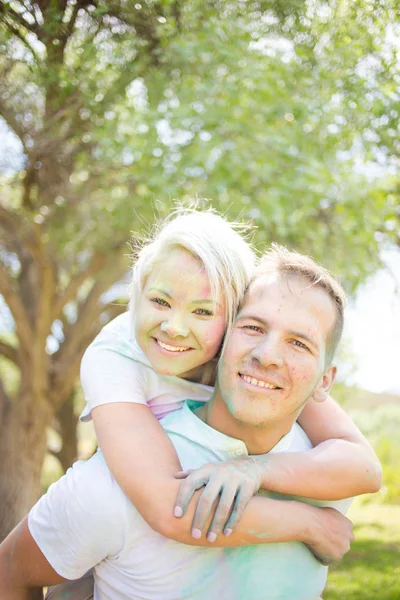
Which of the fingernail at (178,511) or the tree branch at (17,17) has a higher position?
the tree branch at (17,17)

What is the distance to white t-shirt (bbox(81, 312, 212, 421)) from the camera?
212 cm

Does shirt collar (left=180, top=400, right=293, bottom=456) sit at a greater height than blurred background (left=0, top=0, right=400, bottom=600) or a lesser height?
lesser

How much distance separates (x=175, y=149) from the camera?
245 inches

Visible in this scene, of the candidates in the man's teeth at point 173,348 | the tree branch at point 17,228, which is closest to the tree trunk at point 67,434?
the tree branch at point 17,228

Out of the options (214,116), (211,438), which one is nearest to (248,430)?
(211,438)

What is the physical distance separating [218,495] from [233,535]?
5.0 inches

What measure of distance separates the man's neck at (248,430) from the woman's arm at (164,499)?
0.21 meters

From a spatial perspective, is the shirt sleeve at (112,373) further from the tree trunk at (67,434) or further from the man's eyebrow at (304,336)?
the tree trunk at (67,434)

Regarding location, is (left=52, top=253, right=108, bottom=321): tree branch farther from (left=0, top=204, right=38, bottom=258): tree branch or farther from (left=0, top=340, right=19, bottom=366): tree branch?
(left=0, top=340, right=19, bottom=366): tree branch

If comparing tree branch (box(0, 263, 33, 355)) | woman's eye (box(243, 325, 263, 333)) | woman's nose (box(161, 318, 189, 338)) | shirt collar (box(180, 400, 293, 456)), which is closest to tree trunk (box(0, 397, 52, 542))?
tree branch (box(0, 263, 33, 355))

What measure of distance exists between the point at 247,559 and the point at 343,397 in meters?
10.1

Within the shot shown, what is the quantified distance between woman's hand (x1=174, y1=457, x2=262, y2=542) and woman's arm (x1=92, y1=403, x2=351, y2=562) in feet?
0.09

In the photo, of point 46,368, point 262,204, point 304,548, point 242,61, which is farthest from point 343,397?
point 304,548

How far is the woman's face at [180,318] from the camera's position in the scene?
6.98 feet
